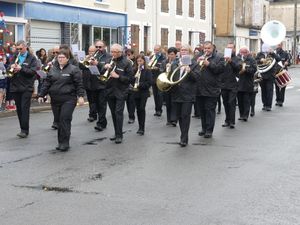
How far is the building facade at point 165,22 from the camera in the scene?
30.8 meters

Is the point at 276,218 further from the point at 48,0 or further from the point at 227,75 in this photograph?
the point at 48,0

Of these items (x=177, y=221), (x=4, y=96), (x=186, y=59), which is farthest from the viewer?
(x=4, y=96)

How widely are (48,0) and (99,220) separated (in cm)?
1892

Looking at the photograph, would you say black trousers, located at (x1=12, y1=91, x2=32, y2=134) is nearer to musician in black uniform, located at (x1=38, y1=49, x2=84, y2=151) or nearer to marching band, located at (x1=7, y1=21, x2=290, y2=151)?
marching band, located at (x1=7, y1=21, x2=290, y2=151)

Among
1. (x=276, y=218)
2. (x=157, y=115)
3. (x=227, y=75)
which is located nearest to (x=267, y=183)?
(x=276, y=218)

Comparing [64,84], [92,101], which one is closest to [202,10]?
[92,101]

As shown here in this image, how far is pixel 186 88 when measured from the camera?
10812mm

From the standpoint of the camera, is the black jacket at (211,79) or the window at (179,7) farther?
the window at (179,7)

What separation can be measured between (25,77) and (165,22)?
23043 mm

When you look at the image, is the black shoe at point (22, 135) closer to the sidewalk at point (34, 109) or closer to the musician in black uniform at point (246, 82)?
the sidewalk at point (34, 109)

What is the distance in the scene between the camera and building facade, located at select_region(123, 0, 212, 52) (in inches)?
1212

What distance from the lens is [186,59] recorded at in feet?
34.9

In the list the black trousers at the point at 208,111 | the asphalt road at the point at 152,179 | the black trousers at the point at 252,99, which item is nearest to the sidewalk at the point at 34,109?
the asphalt road at the point at 152,179

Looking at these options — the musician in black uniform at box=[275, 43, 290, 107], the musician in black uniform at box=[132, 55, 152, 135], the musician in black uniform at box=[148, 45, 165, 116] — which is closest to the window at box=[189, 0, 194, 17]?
the musician in black uniform at box=[275, 43, 290, 107]
